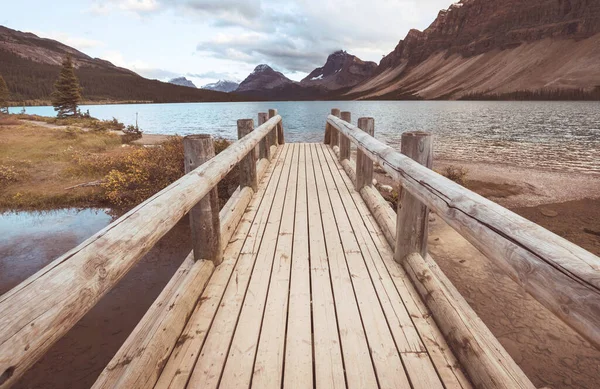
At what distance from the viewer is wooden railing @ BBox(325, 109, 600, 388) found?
0.97 m

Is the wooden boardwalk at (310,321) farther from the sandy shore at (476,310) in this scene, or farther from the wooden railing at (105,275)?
the sandy shore at (476,310)

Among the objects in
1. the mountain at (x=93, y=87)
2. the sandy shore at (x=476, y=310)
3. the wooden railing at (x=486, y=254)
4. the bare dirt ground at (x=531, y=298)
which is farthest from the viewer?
the mountain at (x=93, y=87)

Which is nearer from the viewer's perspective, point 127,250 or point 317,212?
point 127,250

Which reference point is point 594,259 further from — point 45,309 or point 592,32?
point 592,32

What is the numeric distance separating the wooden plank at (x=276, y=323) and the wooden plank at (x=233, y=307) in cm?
12

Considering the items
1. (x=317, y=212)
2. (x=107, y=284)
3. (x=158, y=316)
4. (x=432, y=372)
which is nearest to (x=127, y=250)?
(x=107, y=284)

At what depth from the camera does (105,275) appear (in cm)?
115

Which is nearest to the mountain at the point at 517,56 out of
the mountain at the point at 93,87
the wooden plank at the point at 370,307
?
the mountain at the point at 93,87

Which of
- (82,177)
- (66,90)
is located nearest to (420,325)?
(82,177)

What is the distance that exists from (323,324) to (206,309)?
2.97 feet

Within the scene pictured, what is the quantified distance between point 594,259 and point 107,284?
1.59 meters

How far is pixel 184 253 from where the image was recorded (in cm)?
546

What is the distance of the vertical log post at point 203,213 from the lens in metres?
2.83

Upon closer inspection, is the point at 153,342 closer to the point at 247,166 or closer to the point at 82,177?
the point at 247,166
